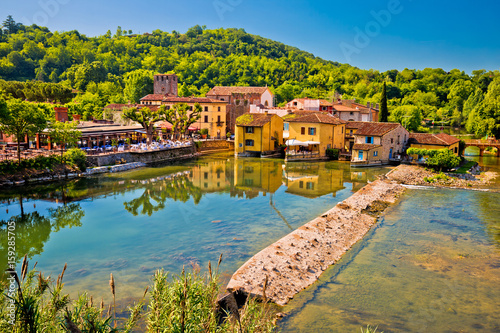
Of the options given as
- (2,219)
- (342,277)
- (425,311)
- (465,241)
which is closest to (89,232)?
(2,219)

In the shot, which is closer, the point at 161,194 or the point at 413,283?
the point at 413,283

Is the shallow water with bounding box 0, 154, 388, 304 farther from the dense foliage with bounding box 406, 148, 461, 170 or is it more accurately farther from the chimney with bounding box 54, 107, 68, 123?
the chimney with bounding box 54, 107, 68, 123

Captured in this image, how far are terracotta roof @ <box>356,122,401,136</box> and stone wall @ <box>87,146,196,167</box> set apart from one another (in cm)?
1855

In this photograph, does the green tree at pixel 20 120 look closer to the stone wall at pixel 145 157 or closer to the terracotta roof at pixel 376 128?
the stone wall at pixel 145 157

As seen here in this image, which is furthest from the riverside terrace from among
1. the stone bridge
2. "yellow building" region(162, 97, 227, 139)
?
the stone bridge

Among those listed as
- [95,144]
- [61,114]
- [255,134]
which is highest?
[61,114]

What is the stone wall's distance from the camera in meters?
31.3

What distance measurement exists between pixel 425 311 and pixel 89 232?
13.6 m

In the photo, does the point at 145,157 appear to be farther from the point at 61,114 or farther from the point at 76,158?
the point at 61,114

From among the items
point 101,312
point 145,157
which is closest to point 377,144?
point 145,157

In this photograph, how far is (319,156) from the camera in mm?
39688

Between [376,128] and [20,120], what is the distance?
3003 centimetres

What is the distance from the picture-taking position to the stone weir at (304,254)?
11.2 m

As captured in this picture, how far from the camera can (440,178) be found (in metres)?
28.6
